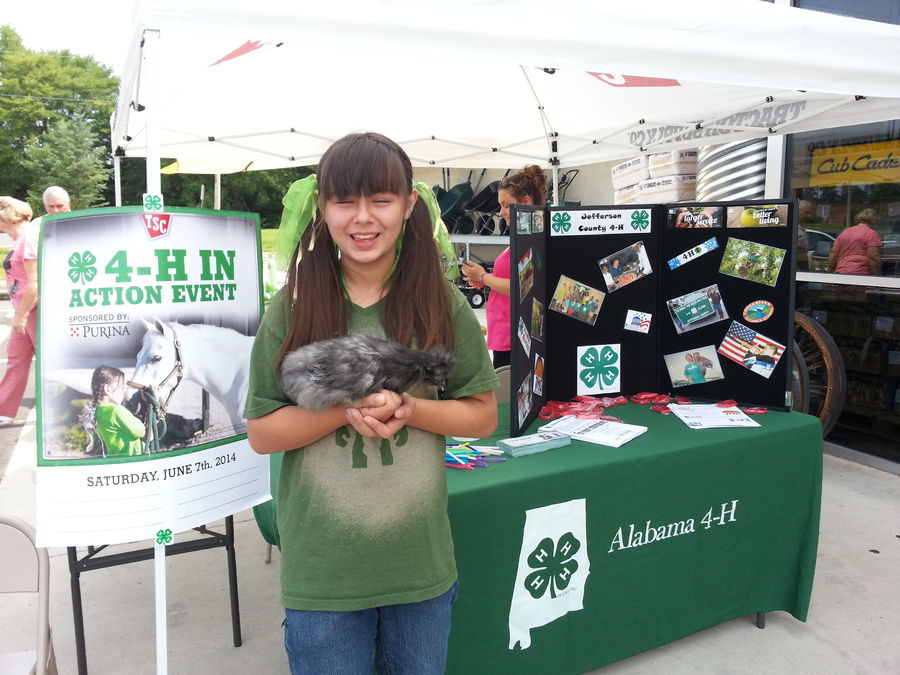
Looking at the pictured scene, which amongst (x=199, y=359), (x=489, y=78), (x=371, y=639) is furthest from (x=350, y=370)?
(x=489, y=78)

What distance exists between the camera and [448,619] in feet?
4.55

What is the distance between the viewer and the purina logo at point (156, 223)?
6.15 ft

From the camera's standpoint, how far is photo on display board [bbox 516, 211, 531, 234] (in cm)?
240

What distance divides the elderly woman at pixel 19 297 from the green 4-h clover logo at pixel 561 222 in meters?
4.13

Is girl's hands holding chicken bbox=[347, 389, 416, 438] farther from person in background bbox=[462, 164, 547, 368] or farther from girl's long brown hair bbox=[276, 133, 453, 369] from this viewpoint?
person in background bbox=[462, 164, 547, 368]

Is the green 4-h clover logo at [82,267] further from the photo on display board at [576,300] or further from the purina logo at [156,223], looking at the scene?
the photo on display board at [576,300]

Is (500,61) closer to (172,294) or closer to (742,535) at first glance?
(172,294)

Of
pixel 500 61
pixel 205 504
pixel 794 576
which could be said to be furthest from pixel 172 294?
pixel 794 576

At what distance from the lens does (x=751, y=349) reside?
114 inches

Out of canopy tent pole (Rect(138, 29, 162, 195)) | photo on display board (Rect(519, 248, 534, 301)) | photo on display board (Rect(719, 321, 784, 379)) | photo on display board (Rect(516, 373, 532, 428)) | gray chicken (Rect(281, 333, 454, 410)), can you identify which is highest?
canopy tent pole (Rect(138, 29, 162, 195))

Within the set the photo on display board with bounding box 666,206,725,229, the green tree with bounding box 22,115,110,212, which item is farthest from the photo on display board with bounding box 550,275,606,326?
the green tree with bounding box 22,115,110,212

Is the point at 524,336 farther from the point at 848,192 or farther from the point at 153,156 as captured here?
the point at 848,192

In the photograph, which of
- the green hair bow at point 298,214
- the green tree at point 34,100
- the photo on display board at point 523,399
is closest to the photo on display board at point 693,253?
the photo on display board at point 523,399

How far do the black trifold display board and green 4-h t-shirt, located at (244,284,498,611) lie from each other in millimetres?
1479
